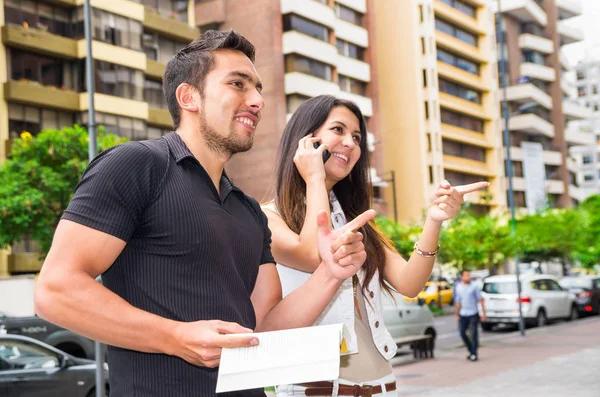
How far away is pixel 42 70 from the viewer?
3684cm

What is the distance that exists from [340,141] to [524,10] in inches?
2811

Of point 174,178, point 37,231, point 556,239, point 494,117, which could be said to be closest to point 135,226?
point 174,178

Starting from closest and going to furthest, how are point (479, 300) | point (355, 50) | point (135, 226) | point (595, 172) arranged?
point (135, 226) < point (479, 300) < point (355, 50) < point (595, 172)

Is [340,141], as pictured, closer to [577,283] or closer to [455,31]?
[577,283]

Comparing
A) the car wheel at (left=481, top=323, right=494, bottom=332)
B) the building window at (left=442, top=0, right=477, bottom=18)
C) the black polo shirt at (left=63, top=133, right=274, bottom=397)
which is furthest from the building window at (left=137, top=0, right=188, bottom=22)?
the black polo shirt at (left=63, top=133, right=274, bottom=397)

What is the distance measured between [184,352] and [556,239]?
47120mm

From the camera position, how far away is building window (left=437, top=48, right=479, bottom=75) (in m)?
62.3

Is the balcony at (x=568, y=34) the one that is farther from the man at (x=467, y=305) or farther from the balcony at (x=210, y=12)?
the man at (x=467, y=305)

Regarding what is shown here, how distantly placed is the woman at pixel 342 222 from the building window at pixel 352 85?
49.0m

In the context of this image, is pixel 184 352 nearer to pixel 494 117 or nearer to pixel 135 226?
pixel 135 226

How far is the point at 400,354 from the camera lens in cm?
1766

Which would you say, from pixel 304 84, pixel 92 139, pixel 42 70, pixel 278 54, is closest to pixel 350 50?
pixel 304 84

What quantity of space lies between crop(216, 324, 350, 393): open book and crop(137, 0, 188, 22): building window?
42382 mm

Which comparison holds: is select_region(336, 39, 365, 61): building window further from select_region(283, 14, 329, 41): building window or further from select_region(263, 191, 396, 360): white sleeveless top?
select_region(263, 191, 396, 360): white sleeveless top
